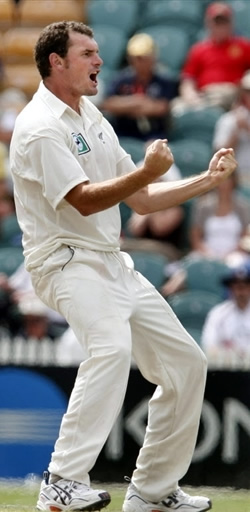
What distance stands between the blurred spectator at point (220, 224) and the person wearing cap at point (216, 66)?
1718 millimetres

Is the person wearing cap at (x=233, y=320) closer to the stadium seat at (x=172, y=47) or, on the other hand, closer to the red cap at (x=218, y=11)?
the red cap at (x=218, y=11)

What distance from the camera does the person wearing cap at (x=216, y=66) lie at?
12352 mm

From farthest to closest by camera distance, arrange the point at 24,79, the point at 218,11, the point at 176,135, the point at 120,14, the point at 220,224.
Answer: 1. the point at 120,14
2. the point at 24,79
3. the point at 176,135
4. the point at 218,11
5. the point at 220,224

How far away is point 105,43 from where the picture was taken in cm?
1366

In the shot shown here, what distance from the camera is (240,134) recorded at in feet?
38.1

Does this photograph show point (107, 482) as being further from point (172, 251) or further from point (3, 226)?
point (3, 226)

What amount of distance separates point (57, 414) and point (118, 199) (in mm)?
3528

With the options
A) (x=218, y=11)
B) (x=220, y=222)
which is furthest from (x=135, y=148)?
(x=218, y=11)

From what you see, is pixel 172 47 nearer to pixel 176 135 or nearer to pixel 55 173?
pixel 176 135

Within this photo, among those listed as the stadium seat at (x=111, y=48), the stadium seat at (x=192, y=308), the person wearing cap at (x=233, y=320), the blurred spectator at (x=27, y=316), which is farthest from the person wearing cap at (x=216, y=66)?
the person wearing cap at (x=233, y=320)

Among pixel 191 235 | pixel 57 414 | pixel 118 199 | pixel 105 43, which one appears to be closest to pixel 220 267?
pixel 191 235

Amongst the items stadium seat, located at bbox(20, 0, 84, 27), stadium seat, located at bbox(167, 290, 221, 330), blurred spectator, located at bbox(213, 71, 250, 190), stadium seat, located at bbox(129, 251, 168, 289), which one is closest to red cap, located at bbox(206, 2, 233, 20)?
blurred spectator, located at bbox(213, 71, 250, 190)

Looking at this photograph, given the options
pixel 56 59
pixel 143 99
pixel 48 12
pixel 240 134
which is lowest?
pixel 240 134

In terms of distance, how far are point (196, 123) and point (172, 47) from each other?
1.43 m
